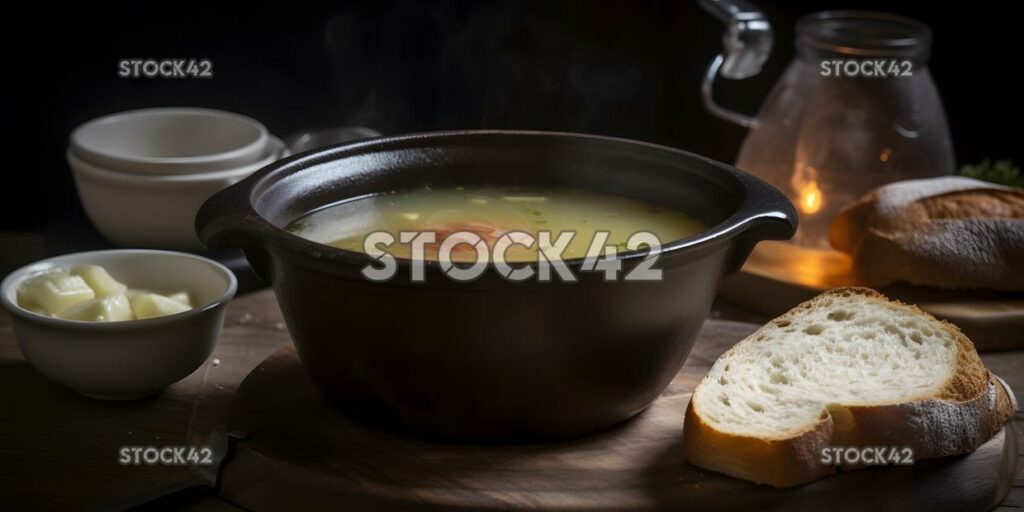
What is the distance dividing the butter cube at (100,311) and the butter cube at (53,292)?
0.09 ft

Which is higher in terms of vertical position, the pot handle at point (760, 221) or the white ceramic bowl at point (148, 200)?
the pot handle at point (760, 221)

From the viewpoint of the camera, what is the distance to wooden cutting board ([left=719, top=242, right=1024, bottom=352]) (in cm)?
271

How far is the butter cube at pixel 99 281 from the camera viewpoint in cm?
243

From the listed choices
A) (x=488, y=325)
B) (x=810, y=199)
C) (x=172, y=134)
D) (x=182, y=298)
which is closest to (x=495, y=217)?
(x=488, y=325)

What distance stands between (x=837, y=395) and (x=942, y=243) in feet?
Result: 3.07

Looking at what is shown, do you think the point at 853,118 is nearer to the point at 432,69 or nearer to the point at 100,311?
the point at 432,69

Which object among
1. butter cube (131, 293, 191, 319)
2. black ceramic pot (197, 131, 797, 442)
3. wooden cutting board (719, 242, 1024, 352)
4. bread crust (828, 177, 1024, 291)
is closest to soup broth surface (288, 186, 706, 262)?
black ceramic pot (197, 131, 797, 442)

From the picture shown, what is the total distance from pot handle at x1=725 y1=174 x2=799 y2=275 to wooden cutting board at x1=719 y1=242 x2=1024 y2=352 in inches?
32.1

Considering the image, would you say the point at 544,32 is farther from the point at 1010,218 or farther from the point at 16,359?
the point at 16,359

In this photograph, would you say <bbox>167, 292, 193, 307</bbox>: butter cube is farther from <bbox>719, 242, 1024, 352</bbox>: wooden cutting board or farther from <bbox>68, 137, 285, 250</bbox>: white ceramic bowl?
<bbox>719, 242, 1024, 352</bbox>: wooden cutting board

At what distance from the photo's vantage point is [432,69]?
3887mm

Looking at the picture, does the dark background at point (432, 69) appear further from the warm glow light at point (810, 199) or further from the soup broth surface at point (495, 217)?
the soup broth surface at point (495, 217)

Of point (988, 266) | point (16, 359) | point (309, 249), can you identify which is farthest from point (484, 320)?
point (988, 266)

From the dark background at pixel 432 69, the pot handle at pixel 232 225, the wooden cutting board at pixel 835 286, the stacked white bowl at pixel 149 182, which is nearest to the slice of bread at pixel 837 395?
the wooden cutting board at pixel 835 286
